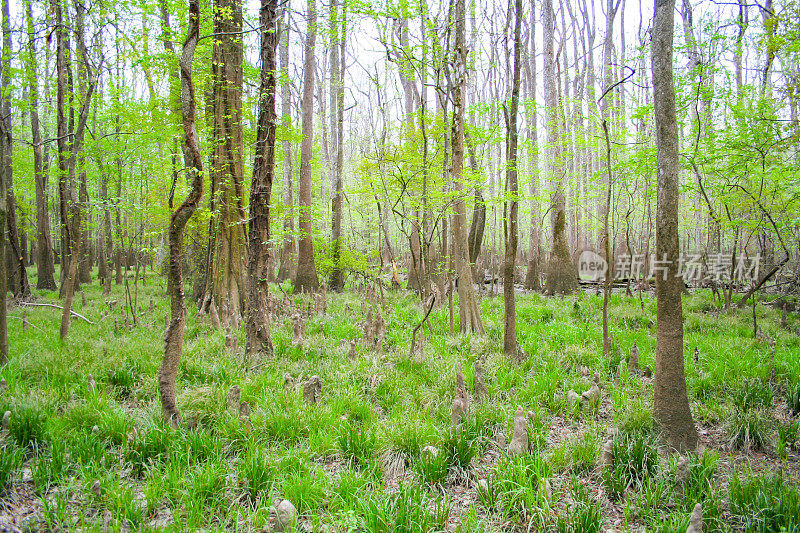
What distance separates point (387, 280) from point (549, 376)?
9490mm

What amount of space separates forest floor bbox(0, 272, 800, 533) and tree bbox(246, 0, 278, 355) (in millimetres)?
442

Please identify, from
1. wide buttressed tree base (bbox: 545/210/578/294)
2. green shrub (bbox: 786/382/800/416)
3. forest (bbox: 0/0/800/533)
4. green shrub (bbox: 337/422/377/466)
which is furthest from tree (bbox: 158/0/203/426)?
wide buttressed tree base (bbox: 545/210/578/294)

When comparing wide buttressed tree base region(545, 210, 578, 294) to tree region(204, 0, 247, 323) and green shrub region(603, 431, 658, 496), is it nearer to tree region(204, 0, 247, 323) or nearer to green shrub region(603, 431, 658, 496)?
tree region(204, 0, 247, 323)

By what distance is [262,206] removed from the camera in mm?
5445

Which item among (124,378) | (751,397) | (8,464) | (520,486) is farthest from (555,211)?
(8,464)

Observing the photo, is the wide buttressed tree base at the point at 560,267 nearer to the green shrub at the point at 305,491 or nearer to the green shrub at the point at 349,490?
the green shrub at the point at 349,490

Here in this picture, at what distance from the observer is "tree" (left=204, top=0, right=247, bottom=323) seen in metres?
6.77

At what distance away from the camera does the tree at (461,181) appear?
641 cm

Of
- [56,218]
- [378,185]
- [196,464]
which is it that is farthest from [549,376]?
[56,218]

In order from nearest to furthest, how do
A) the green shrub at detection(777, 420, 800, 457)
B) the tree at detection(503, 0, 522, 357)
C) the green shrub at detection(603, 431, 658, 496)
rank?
the green shrub at detection(603, 431, 658, 496)
the green shrub at detection(777, 420, 800, 457)
the tree at detection(503, 0, 522, 357)

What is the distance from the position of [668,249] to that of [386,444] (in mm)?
2633

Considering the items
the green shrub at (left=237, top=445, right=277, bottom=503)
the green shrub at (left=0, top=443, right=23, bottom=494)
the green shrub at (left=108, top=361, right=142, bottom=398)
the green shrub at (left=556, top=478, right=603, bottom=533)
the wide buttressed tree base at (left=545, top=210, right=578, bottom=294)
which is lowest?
the green shrub at (left=556, top=478, right=603, bottom=533)

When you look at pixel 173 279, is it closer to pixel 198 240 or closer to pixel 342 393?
pixel 342 393

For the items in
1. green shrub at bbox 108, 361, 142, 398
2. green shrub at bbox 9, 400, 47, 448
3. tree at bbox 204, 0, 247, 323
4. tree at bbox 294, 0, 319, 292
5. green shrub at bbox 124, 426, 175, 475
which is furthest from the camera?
tree at bbox 294, 0, 319, 292
